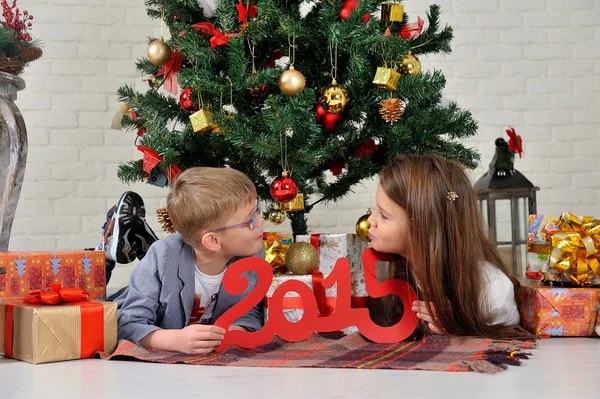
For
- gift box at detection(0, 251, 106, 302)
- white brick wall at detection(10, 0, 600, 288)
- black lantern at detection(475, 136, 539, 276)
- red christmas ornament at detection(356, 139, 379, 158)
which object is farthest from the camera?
white brick wall at detection(10, 0, 600, 288)

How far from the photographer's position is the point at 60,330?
4.90ft

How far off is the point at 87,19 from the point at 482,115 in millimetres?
1860

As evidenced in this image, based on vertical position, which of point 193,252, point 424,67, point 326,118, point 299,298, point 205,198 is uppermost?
point 424,67

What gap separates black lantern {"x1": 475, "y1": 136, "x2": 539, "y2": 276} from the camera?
2.88 m

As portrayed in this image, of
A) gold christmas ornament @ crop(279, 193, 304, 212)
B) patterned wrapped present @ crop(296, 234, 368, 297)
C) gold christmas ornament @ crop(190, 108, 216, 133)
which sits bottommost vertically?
patterned wrapped present @ crop(296, 234, 368, 297)

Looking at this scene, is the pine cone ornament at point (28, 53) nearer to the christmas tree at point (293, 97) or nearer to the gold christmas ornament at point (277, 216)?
the christmas tree at point (293, 97)

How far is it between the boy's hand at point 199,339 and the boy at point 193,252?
0.28 feet

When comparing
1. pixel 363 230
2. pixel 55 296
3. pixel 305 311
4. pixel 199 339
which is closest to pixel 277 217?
pixel 363 230

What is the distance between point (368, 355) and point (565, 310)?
1.80 ft

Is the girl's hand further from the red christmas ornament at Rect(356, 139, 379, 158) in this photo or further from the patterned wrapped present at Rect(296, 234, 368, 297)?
the red christmas ornament at Rect(356, 139, 379, 158)

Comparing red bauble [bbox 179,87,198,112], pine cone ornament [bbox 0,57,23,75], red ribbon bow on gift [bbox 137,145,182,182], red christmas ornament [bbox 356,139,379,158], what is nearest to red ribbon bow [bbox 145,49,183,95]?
red bauble [bbox 179,87,198,112]

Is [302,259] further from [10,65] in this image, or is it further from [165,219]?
[10,65]

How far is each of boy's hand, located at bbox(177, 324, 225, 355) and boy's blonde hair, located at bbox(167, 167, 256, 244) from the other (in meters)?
0.23

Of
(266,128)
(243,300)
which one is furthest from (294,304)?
(266,128)
